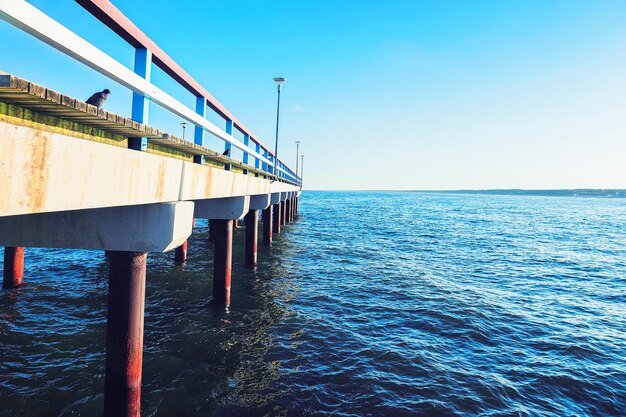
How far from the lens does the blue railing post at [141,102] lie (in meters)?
4.23

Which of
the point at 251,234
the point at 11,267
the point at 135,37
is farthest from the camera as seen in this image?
the point at 251,234

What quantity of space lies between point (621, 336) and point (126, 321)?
39.5ft

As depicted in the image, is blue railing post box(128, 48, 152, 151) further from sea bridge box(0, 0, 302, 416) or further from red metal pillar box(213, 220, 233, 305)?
red metal pillar box(213, 220, 233, 305)

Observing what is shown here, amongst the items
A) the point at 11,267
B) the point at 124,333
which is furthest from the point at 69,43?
the point at 11,267

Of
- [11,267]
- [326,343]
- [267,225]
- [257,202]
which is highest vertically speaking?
[257,202]

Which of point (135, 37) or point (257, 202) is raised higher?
point (135, 37)

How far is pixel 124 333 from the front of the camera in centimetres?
464

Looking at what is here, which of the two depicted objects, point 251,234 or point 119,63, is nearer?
point 119,63

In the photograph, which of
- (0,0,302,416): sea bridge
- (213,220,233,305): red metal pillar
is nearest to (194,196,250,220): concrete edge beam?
(213,220,233,305): red metal pillar

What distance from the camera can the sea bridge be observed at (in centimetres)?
247

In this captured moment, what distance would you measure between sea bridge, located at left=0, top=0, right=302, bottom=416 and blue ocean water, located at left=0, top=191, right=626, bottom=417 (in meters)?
2.07

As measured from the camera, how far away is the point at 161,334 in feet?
27.4

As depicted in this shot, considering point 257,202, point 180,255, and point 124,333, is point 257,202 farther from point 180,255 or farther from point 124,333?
point 124,333

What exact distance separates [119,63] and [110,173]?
104 centimetres
